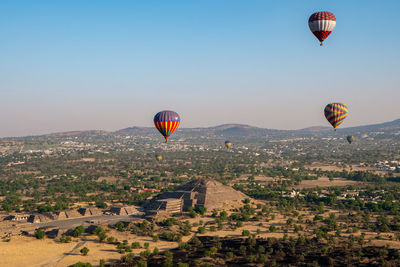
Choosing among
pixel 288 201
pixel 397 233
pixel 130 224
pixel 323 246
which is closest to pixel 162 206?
pixel 130 224

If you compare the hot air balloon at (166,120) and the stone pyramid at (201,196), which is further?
the stone pyramid at (201,196)

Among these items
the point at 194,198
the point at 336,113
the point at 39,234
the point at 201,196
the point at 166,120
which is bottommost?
the point at 39,234

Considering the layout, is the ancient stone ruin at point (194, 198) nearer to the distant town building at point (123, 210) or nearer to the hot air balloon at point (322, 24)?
the distant town building at point (123, 210)

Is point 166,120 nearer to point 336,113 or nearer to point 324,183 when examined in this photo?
point 336,113

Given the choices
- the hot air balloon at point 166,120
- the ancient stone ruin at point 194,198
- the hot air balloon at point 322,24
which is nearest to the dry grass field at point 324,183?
the ancient stone ruin at point 194,198

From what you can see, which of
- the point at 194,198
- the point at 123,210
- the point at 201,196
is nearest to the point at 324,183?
the point at 201,196

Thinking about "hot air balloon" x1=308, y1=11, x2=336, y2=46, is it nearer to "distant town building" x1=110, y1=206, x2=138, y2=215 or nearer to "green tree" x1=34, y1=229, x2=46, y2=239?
"distant town building" x1=110, y1=206, x2=138, y2=215
